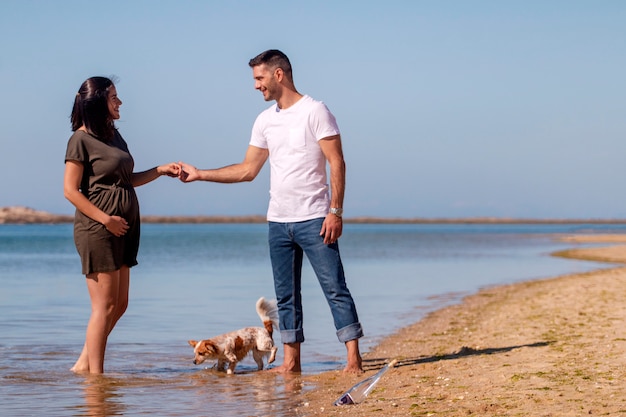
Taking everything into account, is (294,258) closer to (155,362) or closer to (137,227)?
(137,227)

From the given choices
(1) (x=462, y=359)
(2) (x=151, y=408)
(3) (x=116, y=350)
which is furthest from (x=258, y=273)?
(2) (x=151, y=408)

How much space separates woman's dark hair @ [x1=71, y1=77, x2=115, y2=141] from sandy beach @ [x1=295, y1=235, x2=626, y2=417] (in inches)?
95.2

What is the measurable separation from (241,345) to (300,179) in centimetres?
199

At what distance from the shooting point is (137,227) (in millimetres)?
6578

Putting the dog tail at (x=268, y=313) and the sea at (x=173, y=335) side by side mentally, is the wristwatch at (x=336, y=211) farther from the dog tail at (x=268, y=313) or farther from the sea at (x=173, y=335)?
the dog tail at (x=268, y=313)

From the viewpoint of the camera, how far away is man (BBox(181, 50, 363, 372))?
633cm

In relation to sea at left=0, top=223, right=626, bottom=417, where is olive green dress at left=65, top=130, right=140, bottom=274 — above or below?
above

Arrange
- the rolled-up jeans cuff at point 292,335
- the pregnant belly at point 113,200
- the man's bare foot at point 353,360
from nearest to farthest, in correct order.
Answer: the pregnant belly at point 113,200, the man's bare foot at point 353,360, the rolled-up jeans cuff at point 292,335

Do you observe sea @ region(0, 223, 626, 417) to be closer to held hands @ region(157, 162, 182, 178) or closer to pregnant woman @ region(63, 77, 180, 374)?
pregnant woman @ region(63, 77, 180, 374)

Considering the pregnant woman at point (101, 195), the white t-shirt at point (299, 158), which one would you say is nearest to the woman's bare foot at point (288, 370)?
the white t-shirt at point (299, 158)

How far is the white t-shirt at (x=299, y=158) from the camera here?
6324 millimetres

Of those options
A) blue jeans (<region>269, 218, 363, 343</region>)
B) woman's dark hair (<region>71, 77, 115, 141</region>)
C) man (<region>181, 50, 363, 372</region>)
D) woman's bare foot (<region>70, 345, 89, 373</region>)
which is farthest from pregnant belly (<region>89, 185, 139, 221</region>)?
woman's bare foot (<region>70, 345, 89, 373</region>)

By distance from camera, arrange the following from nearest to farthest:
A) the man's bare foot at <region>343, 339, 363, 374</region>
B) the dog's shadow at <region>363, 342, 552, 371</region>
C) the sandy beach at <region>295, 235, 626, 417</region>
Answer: the sandy beach at <region>295, 235, 626, 417</region>
the man's bare foot at <region>343, 339, 363, 374</region>
the dog's shadow at <region>363, 342, 552, 371</region>

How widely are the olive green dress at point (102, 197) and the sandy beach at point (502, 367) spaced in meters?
1.76
